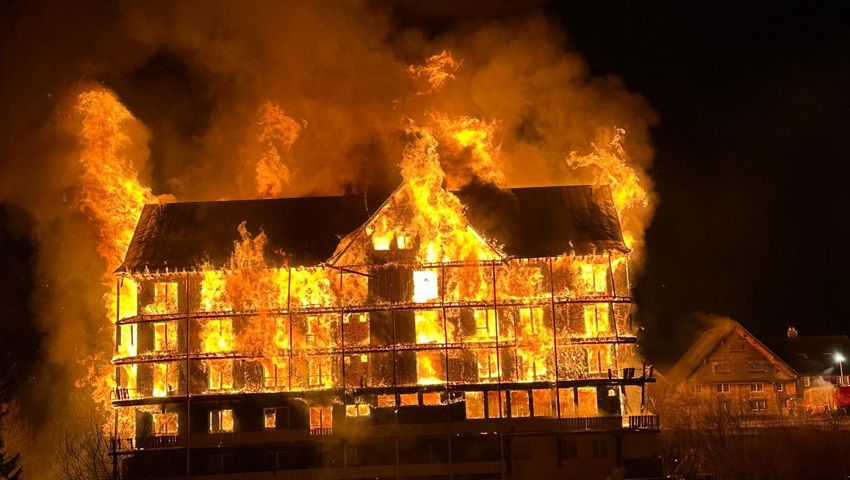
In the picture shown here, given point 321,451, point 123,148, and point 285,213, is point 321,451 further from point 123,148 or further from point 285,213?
point 123,148

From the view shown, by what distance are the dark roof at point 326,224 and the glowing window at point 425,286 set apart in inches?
154

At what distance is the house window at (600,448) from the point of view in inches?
2162

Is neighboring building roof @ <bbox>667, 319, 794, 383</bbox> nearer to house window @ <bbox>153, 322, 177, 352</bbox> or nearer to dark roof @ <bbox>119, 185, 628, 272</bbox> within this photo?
dark roof @ <bbox>119, 185, 628, 272</bbox>

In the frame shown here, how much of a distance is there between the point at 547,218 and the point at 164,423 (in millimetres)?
24881

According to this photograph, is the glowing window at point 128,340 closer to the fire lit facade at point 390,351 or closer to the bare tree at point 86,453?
the fire lit facade at point 390,351

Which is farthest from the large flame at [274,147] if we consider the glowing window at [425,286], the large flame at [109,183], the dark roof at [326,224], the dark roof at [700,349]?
the dark roof at [700,349]

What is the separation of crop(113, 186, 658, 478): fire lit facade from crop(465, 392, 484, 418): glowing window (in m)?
0.08

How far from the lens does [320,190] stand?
217 ft

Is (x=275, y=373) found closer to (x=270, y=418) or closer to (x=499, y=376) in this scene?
(x=270, y=418)

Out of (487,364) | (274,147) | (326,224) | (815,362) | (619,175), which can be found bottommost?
(815,362)

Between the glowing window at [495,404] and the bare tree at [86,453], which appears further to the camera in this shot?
the bare tree at [86,453]

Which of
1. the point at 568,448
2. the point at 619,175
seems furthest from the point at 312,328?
the point at 619,175

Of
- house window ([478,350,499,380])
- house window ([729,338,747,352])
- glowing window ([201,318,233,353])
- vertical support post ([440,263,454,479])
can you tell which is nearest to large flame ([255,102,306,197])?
glowing window ([201,318,233,353])

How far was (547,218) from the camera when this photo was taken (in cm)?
5966
